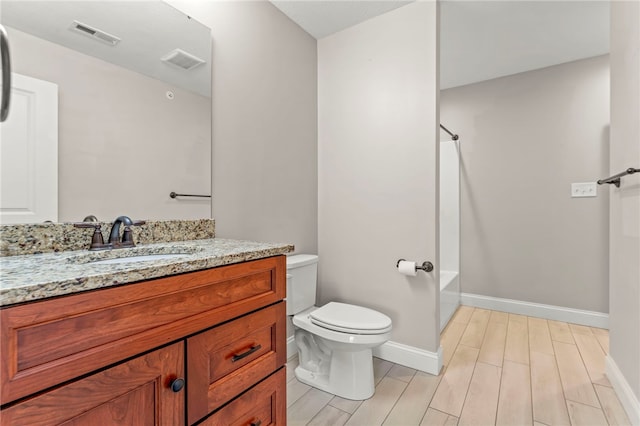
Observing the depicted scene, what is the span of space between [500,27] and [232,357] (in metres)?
2.75

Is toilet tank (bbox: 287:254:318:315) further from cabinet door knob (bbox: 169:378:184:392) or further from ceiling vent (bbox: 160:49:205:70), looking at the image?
ceiling vent (bbox: 160:49:205:70)

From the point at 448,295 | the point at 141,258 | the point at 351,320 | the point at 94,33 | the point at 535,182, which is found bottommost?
the point at 448,295

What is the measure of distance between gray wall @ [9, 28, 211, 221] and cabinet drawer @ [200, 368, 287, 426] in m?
0.82

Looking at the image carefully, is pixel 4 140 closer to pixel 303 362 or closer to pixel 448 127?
pixel 303 362

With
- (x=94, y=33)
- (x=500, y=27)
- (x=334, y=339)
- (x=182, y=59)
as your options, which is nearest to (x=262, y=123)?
(x=182, y=59)

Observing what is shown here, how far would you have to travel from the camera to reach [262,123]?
1.87 m

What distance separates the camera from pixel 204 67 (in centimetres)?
153

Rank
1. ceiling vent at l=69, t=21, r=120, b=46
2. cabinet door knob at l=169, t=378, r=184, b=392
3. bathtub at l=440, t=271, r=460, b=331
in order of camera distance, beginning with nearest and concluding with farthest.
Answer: cabinet door knob at l=169, t=378, r=184, b=392 < ceiling vent at l=69, t=21, r=120, b=46 < bathtub at l=440, t=271, r=460, b=331

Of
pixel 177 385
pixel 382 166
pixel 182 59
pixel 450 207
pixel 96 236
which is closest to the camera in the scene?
pixel 177 385

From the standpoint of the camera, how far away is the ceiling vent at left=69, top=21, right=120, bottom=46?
111cm

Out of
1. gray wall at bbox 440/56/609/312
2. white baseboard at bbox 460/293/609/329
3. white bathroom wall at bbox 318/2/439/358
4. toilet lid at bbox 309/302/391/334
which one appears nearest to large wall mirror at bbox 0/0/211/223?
toilet lid at bbox 309/302/391/334

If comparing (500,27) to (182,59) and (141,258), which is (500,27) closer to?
(182,59)

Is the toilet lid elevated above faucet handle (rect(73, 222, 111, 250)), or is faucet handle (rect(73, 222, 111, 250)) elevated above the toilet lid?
faucet handle (rect(73, 222, 111, 250))

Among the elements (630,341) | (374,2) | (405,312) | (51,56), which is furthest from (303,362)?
(374,2)
